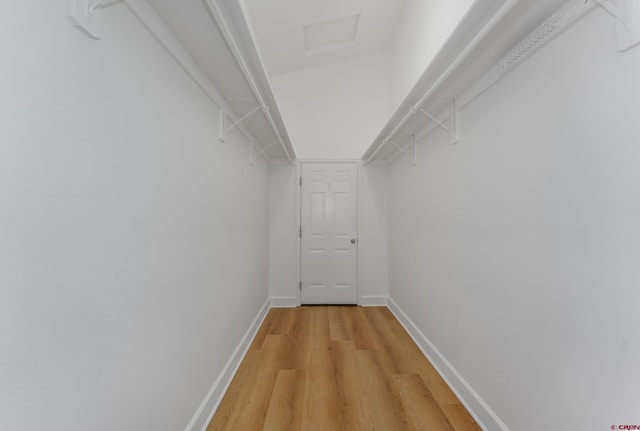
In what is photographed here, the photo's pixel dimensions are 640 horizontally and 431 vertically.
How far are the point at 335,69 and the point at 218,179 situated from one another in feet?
9.76

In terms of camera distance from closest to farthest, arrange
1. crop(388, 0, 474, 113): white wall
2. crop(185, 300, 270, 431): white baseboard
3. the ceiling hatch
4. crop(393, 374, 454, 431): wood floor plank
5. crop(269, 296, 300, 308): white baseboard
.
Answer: crop(185, 300, 270, 431): white baseboard < crop(393, 374, 454, 431): wood floor plank < crop(388, 0, 474, 113): white wall < the ceiling hatch < crop(269, 296, 300, 308): white baseboard

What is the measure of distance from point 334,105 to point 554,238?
11.1ft

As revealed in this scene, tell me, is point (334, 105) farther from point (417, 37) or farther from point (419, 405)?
point (419, 405)

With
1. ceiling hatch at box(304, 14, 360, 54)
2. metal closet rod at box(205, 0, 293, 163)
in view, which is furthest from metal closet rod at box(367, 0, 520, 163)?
ceiling hatch at box(304, 14, 360, 54)

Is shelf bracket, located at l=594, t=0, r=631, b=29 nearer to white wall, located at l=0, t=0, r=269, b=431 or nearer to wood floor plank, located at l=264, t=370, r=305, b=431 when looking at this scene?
white wall, located at l=0, t=0, r=269, b=431

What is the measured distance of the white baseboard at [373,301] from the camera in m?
3.91

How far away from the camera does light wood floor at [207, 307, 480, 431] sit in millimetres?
1705

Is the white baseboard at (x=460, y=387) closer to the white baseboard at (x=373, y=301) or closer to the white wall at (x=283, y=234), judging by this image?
the white baseboard at (x=373, y=301)

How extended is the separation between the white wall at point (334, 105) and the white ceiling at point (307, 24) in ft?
0.48

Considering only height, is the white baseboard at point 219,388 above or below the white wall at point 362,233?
below

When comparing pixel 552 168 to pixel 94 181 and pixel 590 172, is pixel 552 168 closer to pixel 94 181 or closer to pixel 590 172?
pixel 590 172

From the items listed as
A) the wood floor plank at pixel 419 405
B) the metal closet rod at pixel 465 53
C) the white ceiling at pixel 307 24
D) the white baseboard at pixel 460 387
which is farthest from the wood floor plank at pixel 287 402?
the white ceiling at pixel 307 24

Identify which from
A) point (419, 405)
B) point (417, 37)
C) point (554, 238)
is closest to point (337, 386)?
point (419, 405)

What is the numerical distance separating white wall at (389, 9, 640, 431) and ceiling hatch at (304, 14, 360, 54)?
2.26 m
